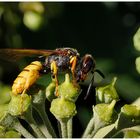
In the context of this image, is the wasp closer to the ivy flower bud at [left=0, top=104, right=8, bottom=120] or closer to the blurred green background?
the ivy flower bud at [left=0, top=104, right=8, bottom=120]

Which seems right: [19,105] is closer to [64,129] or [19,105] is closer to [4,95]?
[64,129]

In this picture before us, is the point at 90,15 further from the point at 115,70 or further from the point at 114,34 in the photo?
the point at 115,70

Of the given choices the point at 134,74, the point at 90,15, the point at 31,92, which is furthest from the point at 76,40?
the point at 31,92

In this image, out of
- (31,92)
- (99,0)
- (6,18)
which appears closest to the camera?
(31,92)

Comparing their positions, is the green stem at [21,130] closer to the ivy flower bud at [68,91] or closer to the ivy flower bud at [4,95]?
the ivy flower bud at [68,91]

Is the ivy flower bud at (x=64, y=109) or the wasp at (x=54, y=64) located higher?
the wasp at (x=54, y=64)

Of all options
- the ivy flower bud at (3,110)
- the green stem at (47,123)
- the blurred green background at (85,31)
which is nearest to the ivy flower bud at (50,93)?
the green stem at (47,123)
